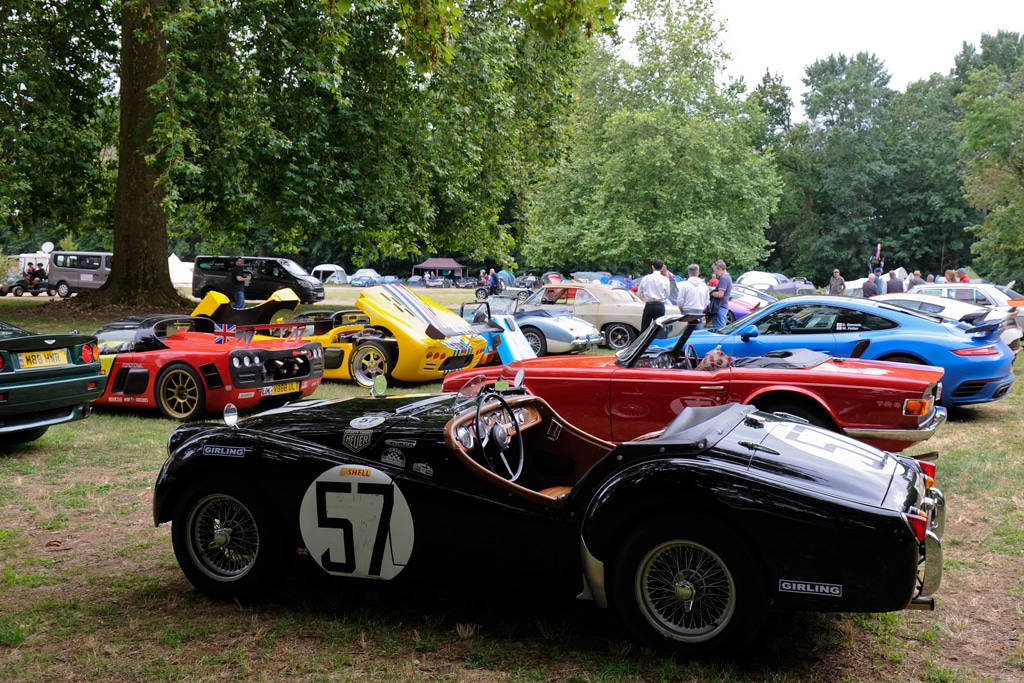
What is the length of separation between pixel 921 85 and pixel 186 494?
253 ft

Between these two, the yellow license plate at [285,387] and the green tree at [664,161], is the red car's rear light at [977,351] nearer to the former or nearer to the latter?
the yellow license plate at [285,387]

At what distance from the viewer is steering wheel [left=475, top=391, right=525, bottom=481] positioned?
4.43 m

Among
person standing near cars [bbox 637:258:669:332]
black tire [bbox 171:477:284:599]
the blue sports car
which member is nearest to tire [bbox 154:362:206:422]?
black tire [bbox 171:477:284:599]

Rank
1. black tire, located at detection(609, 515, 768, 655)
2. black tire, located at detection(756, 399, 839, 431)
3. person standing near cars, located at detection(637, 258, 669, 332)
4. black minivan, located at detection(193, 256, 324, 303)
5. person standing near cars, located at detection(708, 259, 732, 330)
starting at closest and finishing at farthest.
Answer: black tire, located at detection(609, 515, 768, 655)
black tire, located at detection(756, 399, 839, 431)
person standing near cars, located at detection(708, 259, 732, 330)
person standing near cars, located at detection(637, 258, 669, 332)
black minivan, located at detection(193, 256, 324, 303)

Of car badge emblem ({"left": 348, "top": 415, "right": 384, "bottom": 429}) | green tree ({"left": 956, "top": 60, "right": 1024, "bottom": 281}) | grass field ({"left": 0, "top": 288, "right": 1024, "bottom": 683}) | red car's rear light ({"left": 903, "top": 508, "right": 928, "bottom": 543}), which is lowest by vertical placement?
grass field ({"left": 0, "top": 288, "right": 1024, "bottom": 683})

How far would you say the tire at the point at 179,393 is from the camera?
9727 millimetres

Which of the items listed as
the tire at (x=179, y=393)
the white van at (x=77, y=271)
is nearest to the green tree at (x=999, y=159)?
the tire at (x=179, y=393)

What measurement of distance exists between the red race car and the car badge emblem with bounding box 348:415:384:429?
545cm

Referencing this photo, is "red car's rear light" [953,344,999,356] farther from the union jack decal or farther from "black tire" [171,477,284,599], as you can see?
the union jack decal

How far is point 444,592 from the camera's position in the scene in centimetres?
469

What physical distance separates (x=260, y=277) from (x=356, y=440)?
3154 centimetres

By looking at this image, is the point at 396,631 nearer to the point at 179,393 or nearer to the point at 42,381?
the point at 42,381

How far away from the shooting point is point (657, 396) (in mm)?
7305

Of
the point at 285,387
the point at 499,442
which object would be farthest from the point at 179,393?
→ the point at 499,442
